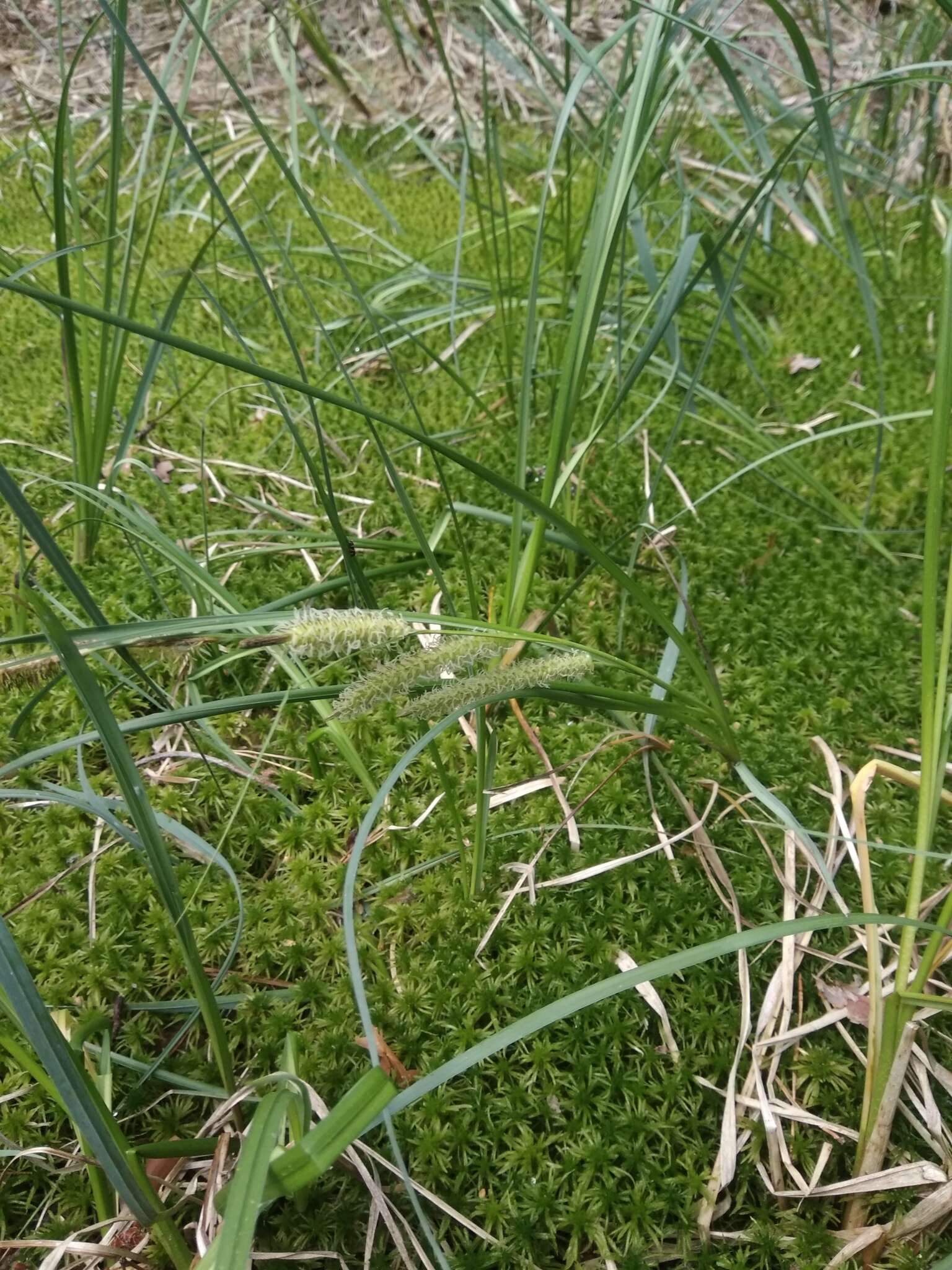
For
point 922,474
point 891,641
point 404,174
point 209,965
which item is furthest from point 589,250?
point 404,174

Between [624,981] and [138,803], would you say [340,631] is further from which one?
A: [624,981]

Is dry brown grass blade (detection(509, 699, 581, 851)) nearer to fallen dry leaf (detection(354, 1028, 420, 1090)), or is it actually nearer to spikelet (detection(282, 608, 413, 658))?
fallen dry leaf (detection(354, 1028, 420, 1090))

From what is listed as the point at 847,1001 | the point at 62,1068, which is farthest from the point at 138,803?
the point at 847,1001

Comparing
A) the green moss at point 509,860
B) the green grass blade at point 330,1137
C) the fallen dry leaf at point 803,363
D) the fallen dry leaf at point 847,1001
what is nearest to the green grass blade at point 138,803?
the green moss at point 509,860

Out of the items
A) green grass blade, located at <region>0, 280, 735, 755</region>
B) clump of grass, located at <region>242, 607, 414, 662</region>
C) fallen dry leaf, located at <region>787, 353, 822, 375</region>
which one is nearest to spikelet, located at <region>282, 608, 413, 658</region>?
clump of grass, located at <region>242, 607, 414, 662</region>

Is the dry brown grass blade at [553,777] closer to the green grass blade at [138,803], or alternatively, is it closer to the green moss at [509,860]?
the green moss at [509,860]

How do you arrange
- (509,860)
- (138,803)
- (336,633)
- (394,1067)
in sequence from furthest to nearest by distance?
(509,860) < (394,1067) < (138,803) < (336,633)
